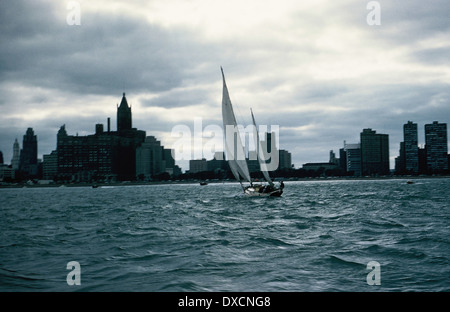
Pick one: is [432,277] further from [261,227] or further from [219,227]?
[219,227]

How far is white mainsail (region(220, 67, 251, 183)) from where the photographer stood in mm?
64688

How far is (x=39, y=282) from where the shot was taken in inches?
559

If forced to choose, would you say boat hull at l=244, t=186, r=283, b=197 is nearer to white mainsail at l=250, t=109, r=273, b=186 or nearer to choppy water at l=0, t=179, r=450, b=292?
white mainsail at l=250, t=109, r=273, b=186

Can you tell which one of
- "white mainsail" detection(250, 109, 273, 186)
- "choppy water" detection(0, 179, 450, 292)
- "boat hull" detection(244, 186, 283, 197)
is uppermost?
"white mainsail" detection(250, 109, 273, 186)

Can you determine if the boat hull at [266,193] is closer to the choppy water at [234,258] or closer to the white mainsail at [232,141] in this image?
the white mainsail at [232,141]

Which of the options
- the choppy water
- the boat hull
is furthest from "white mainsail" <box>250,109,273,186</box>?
the choppy water

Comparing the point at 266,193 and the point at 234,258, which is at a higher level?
the point at 234,258

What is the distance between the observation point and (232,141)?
6431cm

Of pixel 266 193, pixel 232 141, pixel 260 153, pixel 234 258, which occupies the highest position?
pixel 232 141

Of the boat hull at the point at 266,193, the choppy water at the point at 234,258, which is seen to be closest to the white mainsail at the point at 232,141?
the boat hull at the point at 266,193

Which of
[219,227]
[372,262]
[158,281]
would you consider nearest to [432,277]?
[372,262]

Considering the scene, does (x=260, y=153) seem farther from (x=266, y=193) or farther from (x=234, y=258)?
(x=234, y=258)

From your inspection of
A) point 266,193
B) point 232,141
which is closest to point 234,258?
point 232,141
